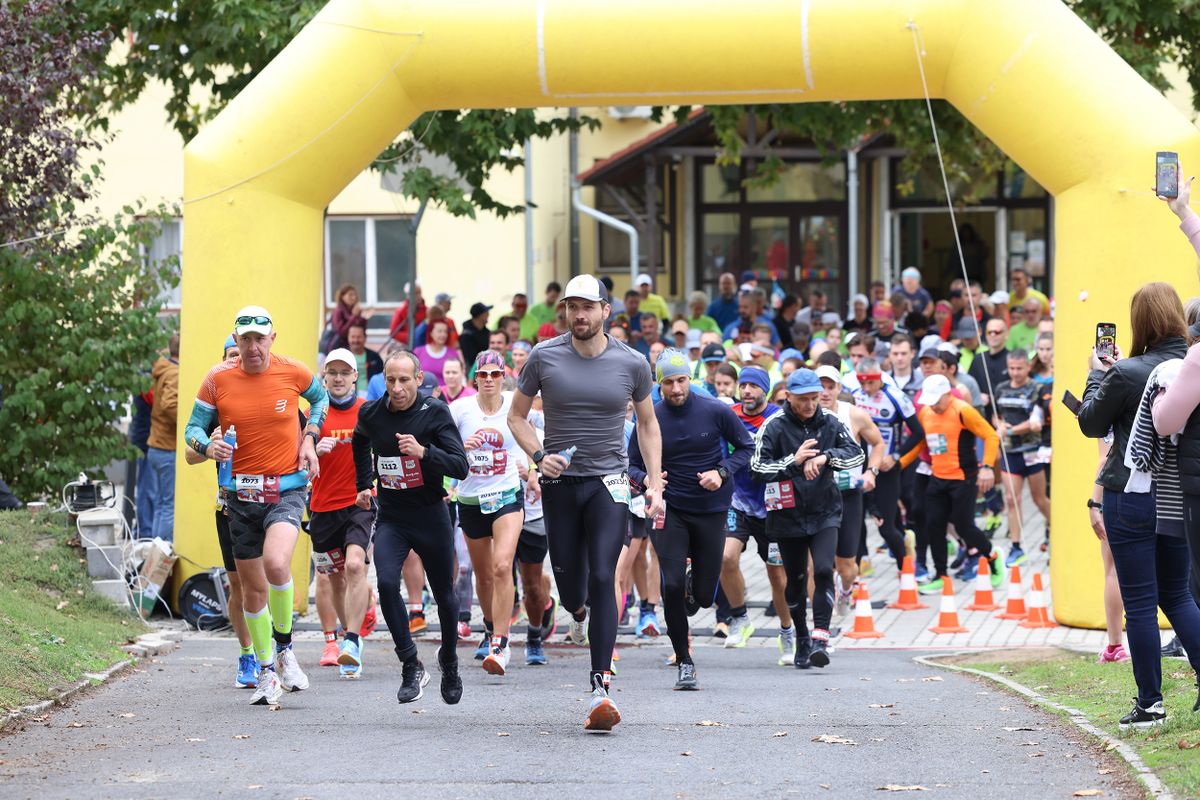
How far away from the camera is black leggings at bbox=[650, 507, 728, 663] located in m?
10.3

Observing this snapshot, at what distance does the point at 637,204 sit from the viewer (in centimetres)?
3067

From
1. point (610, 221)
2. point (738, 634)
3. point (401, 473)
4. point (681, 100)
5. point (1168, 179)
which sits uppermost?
point (610, 221)

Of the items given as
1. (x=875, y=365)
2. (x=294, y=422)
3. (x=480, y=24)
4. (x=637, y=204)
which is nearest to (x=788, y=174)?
(x=637, y=204)

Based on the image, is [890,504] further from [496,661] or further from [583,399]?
[583,399]

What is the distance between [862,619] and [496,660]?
3880 millimetres

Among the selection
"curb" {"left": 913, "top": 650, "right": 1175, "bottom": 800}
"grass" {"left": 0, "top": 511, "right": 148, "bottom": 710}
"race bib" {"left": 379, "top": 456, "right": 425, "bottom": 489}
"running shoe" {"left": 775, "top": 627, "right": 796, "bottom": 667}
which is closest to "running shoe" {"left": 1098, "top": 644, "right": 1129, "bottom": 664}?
"curb" {"left": 913, "top": 650, "right": 1175, "bottom": 800}

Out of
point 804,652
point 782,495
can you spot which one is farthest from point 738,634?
point 782,495

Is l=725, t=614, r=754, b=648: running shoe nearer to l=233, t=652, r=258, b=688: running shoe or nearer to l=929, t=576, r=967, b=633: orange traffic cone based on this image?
l=929, t=576, r=967, b=633: orange traffic cone

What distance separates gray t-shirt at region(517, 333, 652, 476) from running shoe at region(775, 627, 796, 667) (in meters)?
3.17

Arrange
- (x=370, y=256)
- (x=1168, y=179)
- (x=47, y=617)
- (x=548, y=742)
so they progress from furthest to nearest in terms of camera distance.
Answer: (x=370, y=256) → (x=47, y=617) → (x=548, y=742) → (x=1168, y=179)

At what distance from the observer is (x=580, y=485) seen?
8945 mm

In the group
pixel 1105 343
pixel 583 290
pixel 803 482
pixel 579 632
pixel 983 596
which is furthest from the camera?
pixel 983 596

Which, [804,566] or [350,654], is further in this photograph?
[804,566]

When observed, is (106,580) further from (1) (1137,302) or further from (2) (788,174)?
(2) (788,174)
